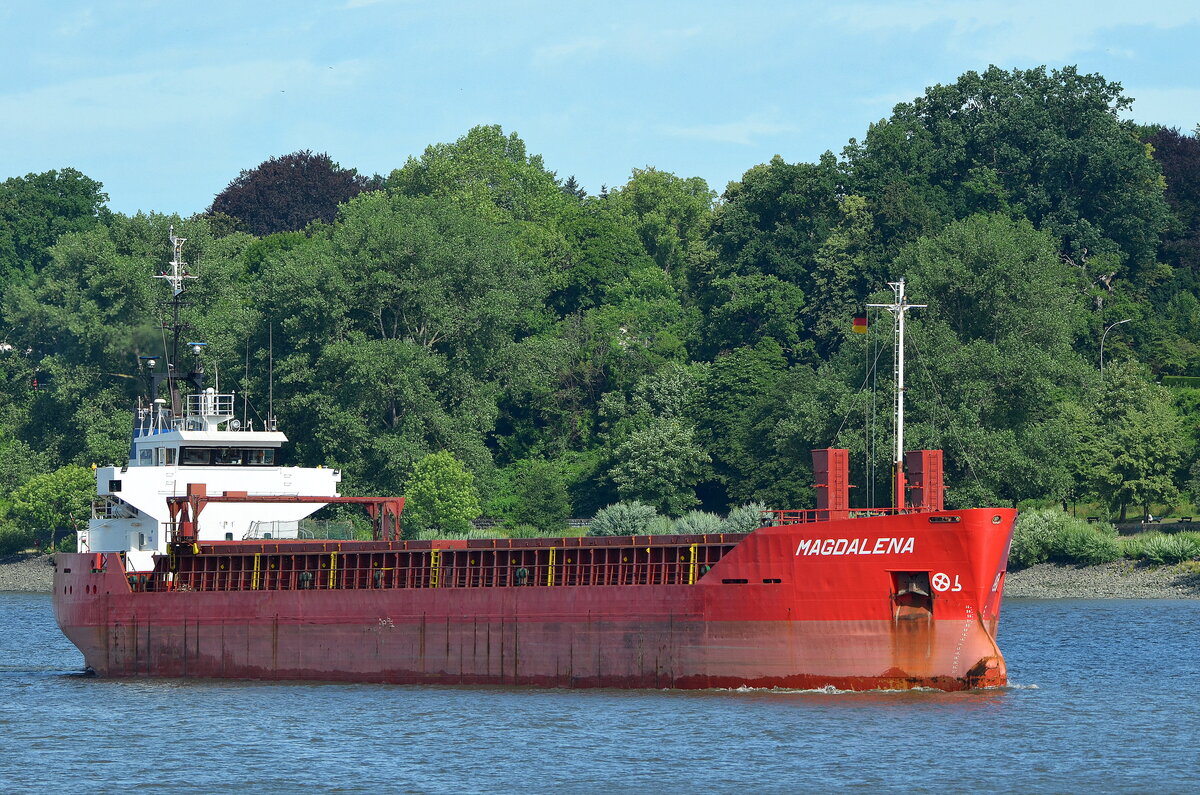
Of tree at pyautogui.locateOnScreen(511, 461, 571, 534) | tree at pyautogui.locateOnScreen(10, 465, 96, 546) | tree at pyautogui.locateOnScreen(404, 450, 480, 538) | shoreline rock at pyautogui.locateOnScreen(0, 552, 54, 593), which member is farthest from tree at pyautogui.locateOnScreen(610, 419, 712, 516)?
shoreline rock at pyautogui.locateOnScreen(0, 552, 54, 593)

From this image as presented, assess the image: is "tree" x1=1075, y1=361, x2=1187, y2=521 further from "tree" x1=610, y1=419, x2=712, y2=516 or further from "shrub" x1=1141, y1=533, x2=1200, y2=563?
"tree" x1=610, y1=419, x2=712, y2=516

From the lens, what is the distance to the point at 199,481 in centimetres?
5422

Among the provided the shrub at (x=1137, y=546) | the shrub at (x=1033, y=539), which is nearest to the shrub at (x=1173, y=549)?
the shrub at (x=1137, y=546)

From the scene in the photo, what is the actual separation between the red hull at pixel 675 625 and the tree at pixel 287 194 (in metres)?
102

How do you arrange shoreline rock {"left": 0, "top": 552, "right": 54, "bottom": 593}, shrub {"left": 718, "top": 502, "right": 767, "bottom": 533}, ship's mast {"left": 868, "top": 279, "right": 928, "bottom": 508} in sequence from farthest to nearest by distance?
shoreline rock {"left": 0, "top": 552, "right": 54, "bottom": 593} < shrub {"left": 718, "top": 502, "right": 767, "bottom": 533} < ship's mast {"left": 868, "top": 279, "right": 928, "bottom": 508}

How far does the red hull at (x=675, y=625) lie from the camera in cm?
4056

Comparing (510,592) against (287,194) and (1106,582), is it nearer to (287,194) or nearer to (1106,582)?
(1106,582)

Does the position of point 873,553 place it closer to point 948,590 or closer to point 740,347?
point 948,590

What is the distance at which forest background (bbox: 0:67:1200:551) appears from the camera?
8519 centimetres

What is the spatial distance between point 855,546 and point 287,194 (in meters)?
117

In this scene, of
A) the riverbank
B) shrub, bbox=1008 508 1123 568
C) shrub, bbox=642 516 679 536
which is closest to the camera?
the riverbank

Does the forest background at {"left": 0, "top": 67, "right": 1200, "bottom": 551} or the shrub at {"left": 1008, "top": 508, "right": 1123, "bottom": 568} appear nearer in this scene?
the shrub at {"left": 1008, "top": 508, "right": 1123, "bottom": 568}

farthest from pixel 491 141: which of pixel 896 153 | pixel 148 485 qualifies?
pixel 148 485

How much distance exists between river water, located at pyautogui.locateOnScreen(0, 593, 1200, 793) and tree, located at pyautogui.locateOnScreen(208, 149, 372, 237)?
103806mm
